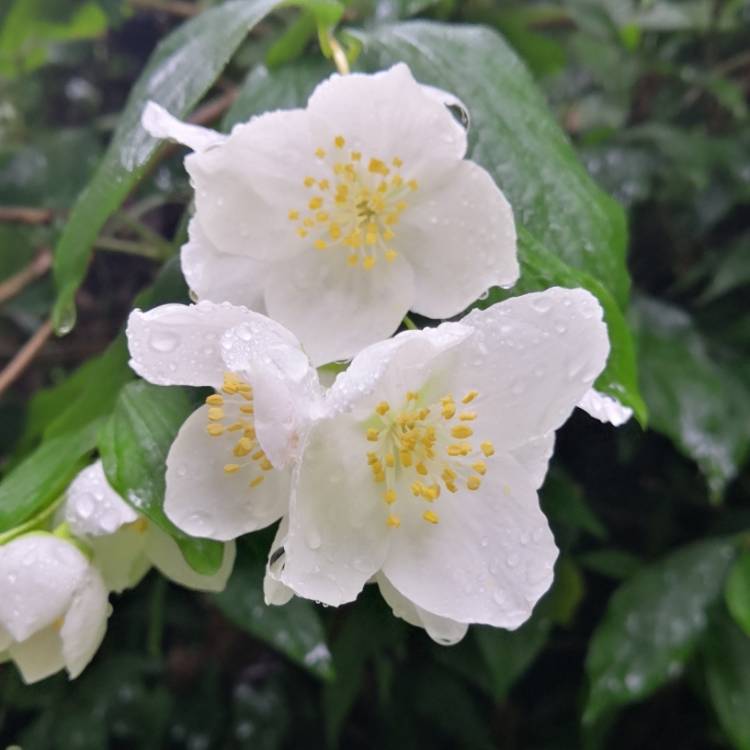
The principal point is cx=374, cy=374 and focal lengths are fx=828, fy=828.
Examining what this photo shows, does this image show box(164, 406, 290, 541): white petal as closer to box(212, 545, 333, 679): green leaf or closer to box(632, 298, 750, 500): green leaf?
box(212, 545, 333, 679): green leaf

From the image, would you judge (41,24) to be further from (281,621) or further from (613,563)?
(613,563)

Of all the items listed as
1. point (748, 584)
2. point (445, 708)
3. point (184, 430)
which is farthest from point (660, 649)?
point (184, 430)

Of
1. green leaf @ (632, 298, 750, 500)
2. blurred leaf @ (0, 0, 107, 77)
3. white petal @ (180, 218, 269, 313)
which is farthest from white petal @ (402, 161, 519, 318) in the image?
blurred leaf @ (0, 0, 107, 77)

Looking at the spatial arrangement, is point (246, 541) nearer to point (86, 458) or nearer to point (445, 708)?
point (86, 458)

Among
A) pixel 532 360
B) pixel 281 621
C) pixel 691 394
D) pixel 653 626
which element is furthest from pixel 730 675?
pixel 532 360

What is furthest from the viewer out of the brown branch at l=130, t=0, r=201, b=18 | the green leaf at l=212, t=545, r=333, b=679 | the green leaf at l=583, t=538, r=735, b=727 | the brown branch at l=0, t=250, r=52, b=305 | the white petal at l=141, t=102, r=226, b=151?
the brown branch at l=130, t=0, r=201, b=18

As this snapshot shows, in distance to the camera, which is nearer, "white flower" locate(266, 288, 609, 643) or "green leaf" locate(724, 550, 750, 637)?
"white flower" locate(266, 288, 609, 643)

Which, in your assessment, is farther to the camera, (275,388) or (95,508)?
(95,508)
